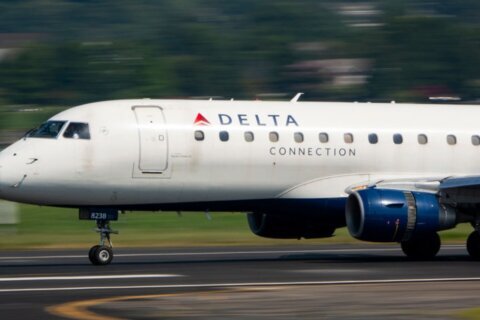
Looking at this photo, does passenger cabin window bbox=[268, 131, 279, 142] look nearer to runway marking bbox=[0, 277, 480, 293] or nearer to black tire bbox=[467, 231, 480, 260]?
black tire bbox=[467, 231, 480, 260]

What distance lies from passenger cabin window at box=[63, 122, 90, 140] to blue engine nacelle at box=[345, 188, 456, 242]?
579cm

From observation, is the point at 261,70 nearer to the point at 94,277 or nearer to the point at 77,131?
the point at 77,131

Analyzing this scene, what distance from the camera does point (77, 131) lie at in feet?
90.6

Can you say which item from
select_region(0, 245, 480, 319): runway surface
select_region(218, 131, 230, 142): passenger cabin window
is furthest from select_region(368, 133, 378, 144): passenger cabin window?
select_region(218, 131, 230, 142): passenger cabin window

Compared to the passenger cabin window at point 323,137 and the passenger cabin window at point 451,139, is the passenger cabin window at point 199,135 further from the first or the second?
the passenger cabin window at point 451,139

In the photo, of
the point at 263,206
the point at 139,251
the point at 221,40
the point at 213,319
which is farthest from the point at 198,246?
the point at 221,40

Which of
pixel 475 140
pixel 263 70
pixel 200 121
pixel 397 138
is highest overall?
pixel 263 70

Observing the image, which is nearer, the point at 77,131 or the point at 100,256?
the point at 100,256

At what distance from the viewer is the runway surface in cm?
1848

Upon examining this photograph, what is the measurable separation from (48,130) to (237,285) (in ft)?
23.0

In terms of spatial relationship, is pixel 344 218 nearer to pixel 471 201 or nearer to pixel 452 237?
pixel 471 201

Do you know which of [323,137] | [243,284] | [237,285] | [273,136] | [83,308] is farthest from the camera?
[323,137]

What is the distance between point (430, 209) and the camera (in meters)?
27.7

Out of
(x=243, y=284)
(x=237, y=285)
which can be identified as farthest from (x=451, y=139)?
(x=237, y=285)
